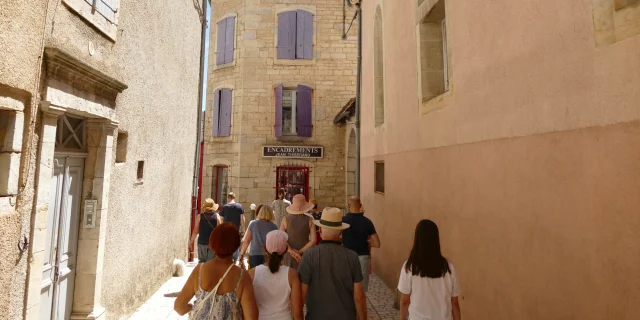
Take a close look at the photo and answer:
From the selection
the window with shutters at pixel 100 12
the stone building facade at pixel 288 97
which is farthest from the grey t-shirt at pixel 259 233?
the stone building facade at pixel 288 97

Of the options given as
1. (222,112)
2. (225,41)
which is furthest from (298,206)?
(225,41)

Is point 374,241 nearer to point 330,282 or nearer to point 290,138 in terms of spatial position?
point 330,282

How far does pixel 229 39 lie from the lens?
13312 mm

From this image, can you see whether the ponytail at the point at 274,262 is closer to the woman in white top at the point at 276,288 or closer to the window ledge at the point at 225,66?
the woman in white top at the point at 276,288

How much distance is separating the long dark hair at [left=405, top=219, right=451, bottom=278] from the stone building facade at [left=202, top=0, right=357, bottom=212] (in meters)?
10.0

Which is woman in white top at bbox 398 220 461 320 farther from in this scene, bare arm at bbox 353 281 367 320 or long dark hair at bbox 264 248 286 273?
long dark hair at bbox 264 248 286 273

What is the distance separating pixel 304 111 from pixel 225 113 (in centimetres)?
306

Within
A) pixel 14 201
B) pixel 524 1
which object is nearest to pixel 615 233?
pixel 524 1

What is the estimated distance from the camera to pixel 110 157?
4164mm

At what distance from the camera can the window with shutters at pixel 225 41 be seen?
1323 cm

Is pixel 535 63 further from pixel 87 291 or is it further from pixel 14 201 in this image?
pixel 87 291

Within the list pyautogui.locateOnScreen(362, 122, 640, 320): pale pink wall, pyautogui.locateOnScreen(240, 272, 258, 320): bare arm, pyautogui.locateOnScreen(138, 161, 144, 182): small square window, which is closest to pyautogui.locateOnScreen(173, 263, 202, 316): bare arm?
pyautogui.locateOnScreen(240, 272, 258, 320): bare arm

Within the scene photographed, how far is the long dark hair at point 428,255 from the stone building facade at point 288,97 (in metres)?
10.0

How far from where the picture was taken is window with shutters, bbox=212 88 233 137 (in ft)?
43.1
